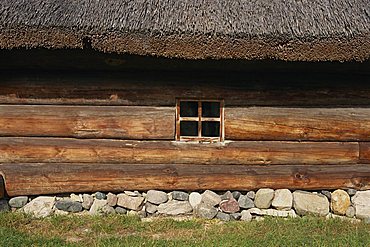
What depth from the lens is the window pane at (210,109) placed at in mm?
6102

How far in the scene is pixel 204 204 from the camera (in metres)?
5.73

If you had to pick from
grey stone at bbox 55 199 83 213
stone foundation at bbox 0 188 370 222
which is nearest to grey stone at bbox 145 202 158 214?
stone foundation at bbox 0 188 370 222

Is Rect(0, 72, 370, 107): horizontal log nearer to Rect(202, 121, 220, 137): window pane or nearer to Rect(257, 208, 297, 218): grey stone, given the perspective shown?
Rect(202, 121, 220, 137): window pane

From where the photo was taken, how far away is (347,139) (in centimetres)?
595

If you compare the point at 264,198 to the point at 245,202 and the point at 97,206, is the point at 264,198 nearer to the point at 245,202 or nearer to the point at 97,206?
the point at 245,202

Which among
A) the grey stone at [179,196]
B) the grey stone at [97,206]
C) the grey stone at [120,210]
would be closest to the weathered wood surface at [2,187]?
the grey stone at [97,206]

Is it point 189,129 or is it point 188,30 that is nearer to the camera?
point 188,30

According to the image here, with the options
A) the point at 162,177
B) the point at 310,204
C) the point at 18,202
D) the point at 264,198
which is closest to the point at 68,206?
the point at 18,202

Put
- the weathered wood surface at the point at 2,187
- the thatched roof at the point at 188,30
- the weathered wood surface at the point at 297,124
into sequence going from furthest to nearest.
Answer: the weathered wood surface at the point at 297,124, the weathered wood surface at the point at 2,187, the thatched roof at the point at 188,30

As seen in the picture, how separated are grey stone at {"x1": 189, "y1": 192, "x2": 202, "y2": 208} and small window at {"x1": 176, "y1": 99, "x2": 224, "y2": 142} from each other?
653 millimetres

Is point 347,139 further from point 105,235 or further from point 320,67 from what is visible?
point 105,235

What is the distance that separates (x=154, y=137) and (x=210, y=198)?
976mm

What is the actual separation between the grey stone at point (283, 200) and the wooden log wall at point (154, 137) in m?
0.11

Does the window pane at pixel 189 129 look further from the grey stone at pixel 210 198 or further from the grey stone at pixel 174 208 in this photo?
the grey stone at pixel 174 208
